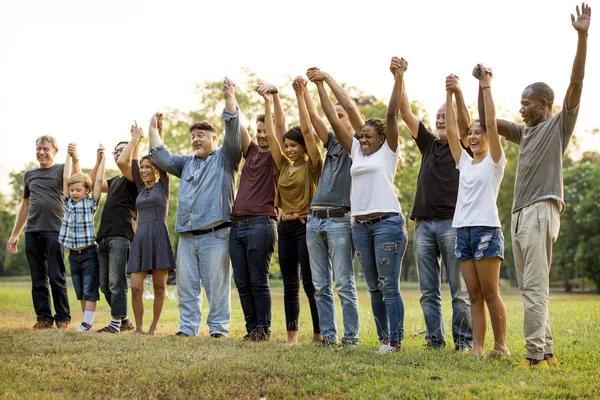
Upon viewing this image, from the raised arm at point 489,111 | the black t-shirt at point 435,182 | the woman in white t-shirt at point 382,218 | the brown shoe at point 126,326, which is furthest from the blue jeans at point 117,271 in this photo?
the raised arm at point 489,111

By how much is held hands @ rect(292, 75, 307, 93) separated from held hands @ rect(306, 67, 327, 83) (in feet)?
0.49

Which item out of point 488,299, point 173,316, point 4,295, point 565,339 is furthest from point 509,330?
point 4,295

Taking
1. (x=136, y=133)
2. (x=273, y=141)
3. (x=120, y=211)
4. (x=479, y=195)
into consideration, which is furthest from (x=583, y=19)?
(x=120, y=211)

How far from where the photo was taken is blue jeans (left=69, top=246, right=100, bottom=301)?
9797mm

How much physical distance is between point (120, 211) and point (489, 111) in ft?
17.4

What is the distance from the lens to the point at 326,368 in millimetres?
5945

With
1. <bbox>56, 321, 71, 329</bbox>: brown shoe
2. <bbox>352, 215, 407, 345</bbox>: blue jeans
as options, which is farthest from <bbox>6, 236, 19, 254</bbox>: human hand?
<bbox>352, 215, 407, 345</bbox>: blue jeans

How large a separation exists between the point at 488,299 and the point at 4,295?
53.6ft

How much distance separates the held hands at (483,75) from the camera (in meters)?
6.50

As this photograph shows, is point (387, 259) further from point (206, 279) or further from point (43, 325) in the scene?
point (43, 325)

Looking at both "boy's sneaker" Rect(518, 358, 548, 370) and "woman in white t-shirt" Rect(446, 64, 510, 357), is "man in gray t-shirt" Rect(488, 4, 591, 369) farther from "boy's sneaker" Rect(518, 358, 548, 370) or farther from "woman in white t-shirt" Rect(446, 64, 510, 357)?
"woman in white t-shirt" Rect(446, 64, 510, 357)

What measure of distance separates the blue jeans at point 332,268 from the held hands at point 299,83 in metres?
1.46

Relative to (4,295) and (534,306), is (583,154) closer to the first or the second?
(4,295)

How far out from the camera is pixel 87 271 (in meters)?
9.85
